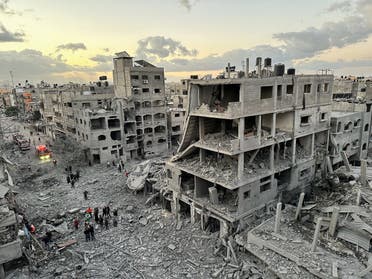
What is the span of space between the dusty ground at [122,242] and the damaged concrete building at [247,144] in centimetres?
244

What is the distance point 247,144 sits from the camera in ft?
64.1

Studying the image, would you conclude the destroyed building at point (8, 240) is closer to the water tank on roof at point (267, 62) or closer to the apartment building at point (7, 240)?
the apartment building at point (7, 240)

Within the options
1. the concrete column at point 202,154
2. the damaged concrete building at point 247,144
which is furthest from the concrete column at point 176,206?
the concrete column at point 202,154

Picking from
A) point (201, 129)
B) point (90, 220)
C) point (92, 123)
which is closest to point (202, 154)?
point (201, 129)

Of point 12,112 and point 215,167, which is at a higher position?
point 215,167

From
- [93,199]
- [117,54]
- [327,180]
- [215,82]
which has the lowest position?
[93,199]

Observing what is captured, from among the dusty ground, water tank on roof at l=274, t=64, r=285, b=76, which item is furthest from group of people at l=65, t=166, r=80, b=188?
water tank on roof at l=274, t=64, r=285, b=76

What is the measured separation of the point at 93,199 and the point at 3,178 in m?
9.26

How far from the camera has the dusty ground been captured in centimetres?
1784

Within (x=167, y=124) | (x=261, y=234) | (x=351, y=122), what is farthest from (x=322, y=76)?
(x=167, y=124)

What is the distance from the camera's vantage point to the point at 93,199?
29.5 m

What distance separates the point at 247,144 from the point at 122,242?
1346 centimetres

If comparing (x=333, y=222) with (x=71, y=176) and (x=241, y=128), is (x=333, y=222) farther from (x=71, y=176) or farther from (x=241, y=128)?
(x=71, y=176)

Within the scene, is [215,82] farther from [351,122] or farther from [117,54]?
[117,54]
